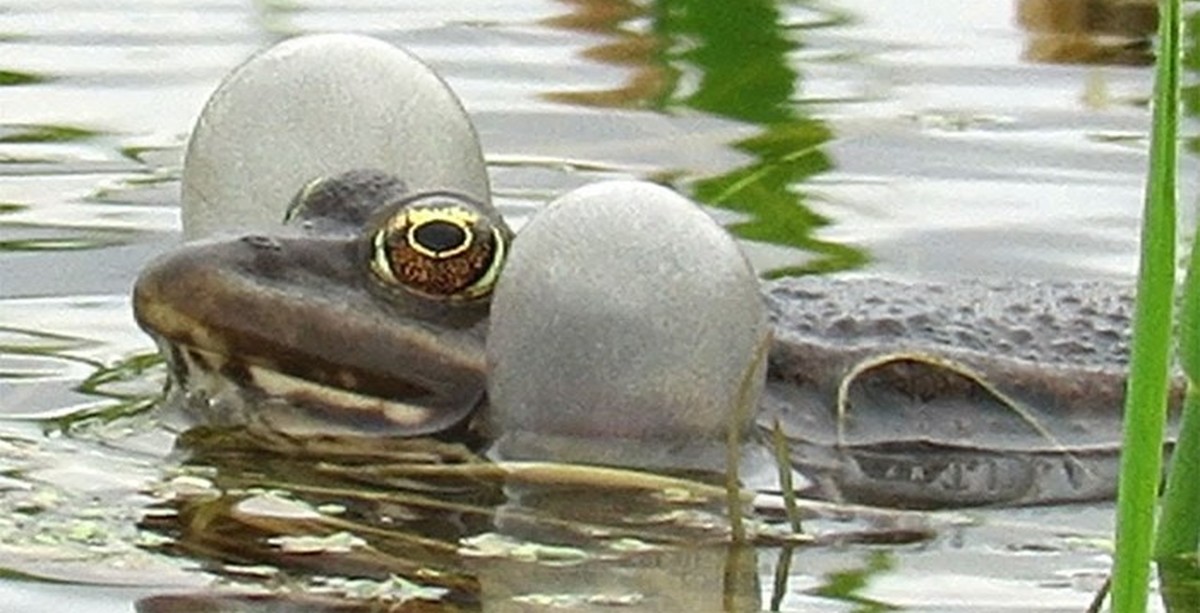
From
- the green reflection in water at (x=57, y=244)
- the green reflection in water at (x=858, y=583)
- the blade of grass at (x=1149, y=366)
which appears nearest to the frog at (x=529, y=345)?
the green reflection in water at (x=858, y=583)

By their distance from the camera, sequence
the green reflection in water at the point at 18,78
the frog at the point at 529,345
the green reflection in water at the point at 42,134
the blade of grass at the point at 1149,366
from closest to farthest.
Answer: the blade of grass at the point at 1149,366 < the frog at the point at 529,345 < the green reflection in water at the point at 42,134 < the green reflection in water at the point at 18,78

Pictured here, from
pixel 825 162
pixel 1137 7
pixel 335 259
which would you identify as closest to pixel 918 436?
pixel 335 259

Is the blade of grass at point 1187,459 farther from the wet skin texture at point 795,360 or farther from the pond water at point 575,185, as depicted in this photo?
the wet skin texture at point 795,360

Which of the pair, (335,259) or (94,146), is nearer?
(335,259)

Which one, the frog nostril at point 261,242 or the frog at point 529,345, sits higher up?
the frog nostril at point 261,242

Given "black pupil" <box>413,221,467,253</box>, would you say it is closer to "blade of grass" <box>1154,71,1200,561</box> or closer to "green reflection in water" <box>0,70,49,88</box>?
"blade of grass" <box>1154,71,1200,561</box>

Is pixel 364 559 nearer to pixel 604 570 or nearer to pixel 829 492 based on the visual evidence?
pixel 604 570

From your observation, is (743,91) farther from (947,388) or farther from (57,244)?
(947,388)
